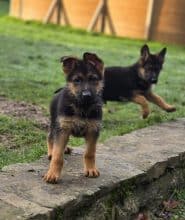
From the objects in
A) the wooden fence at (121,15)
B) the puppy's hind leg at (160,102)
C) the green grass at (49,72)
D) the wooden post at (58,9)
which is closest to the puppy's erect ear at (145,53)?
the puppy's hind leg at (160,102)

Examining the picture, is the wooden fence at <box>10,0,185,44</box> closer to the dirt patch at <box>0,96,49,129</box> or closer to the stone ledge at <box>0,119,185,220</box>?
the dirt patch at <box>0,96,49,129</box>

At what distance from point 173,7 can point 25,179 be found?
620 inches

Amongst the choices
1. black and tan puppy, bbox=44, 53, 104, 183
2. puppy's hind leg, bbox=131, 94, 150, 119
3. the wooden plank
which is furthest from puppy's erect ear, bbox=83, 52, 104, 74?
the wooden plank

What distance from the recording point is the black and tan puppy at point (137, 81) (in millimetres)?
8469

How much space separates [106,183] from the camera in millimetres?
4629

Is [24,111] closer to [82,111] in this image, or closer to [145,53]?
[145,53]

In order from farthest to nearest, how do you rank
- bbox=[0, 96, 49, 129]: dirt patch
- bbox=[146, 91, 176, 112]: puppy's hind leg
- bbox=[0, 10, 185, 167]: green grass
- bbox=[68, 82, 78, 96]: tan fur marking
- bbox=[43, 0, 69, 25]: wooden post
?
bbox=[43, 0, 69, 25]: wooden post
bbox=[146, 91, 176, 112]: puppy's hind leg
bbox=[0, 96, 49, 129]: dirt patch
bbox=[0, 10, 185, 167]: green grass
bbox=[68, 82, 78, 96]: tan fur marking

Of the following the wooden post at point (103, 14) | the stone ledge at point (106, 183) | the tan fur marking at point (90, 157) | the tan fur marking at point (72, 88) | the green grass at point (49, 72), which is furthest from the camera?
the wooden post at point (103, 14)

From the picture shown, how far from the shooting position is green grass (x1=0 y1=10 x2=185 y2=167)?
22.6 feet

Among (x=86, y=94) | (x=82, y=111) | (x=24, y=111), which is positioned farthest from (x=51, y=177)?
(x=24, y=111)

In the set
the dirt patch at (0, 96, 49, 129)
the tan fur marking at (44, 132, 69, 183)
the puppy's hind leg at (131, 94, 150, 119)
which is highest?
the tan fur marking at (44, 132, 69, 183)

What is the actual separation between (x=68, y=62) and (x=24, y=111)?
11.8ft

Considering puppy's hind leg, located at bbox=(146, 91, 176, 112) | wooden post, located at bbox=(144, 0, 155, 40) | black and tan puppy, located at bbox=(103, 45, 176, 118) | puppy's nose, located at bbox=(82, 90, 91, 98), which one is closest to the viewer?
puppy's nose, located at bbox=(82, 90, 91, 98)

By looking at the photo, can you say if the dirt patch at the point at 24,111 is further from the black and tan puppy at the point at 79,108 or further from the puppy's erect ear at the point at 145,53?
the black and tan puppy at the point at 79,108
